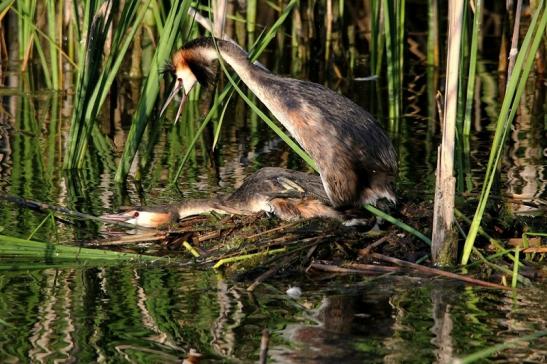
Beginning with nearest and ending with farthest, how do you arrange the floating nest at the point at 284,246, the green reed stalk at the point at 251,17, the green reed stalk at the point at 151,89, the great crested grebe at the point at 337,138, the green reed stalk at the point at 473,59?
the floating nest at the point at 284,246 < the green reed stalk at the point at 473,59 < the great crested grebe at the point at 337,138 < the green reed stalk at the point at 151,89 < the green reed stalk at the point at 251,17

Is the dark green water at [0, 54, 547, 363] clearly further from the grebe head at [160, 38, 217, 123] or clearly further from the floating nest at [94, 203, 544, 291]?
the grebe head at [160, 38, 217, 123]

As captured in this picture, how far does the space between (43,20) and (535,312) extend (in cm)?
931

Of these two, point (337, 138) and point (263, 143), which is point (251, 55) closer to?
point (337, 138)

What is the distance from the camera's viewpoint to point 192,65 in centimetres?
757

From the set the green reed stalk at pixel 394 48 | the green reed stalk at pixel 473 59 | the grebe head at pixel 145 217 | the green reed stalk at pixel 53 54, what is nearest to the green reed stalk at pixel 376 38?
the green reed stalk at pixel 394 48

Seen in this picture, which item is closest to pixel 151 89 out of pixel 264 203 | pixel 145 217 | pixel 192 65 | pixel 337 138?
pixel 192 65

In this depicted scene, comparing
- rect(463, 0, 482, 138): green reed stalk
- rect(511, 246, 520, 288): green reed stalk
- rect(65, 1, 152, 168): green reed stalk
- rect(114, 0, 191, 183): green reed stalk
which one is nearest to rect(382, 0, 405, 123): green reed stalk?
rect(463, 0, 482, 138): green reed stalk

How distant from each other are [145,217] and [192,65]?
1.14m

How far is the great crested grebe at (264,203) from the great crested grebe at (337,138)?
0.50 ft

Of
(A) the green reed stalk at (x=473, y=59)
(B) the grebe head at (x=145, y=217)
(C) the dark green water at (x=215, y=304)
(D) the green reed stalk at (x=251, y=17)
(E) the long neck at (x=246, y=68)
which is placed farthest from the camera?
(D) the green reed stalk at (x=251, y=17)

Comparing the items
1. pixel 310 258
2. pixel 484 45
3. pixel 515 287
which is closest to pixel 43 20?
pixel 484 45

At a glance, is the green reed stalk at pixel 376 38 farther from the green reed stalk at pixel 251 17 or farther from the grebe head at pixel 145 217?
the grebe head at pixel 145 217

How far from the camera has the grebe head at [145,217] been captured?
6.91 meters

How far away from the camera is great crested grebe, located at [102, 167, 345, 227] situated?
22.4ft
